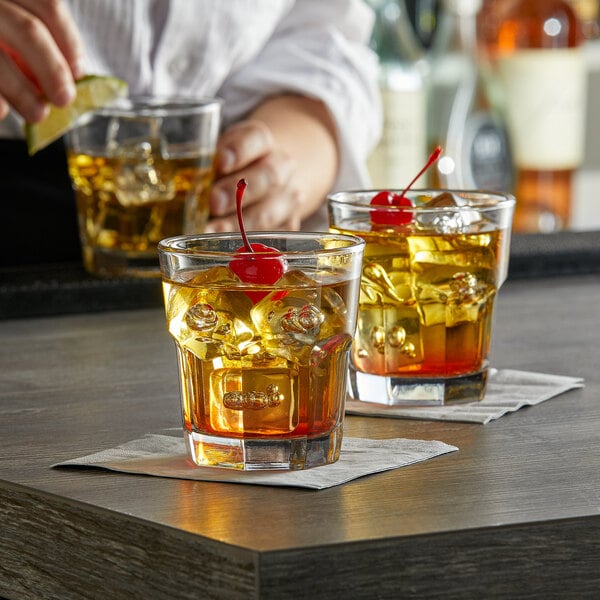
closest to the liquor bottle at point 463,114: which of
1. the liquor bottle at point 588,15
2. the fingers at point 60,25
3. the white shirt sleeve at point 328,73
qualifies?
the liquor bottle at point 588,15

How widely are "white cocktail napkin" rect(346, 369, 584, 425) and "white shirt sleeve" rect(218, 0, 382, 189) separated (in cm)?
69

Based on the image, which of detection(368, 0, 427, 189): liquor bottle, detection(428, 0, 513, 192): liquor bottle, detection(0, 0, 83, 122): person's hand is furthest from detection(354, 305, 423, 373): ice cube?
detection(428, 0, 513, 192): liquor bottle

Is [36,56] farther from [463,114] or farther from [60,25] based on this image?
[463,114]

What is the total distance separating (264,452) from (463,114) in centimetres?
182

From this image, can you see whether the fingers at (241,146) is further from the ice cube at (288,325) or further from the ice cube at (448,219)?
the ice cube at (288,325)

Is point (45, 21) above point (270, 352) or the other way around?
above

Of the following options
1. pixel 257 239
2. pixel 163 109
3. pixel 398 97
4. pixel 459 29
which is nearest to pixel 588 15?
pixel 459 29

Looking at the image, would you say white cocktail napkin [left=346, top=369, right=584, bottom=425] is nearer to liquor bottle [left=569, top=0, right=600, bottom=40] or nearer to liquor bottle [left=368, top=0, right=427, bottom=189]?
liquor bottle [left=368, top=0, right=427, bottom=189]

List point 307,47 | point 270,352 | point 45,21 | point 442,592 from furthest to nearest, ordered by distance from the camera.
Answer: point 307,47, point 45,21, point 270,352, point 442,592

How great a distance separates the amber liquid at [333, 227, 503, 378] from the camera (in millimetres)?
781

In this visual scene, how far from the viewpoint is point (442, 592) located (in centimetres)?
55

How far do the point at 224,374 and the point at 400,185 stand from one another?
1.53 m

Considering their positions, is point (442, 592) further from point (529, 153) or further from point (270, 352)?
point (529, 153)

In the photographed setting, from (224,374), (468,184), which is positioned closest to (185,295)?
(224,374)
